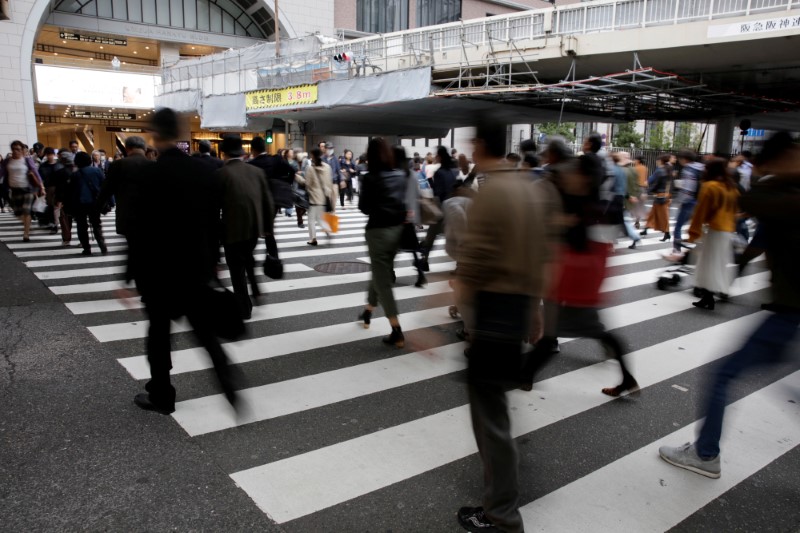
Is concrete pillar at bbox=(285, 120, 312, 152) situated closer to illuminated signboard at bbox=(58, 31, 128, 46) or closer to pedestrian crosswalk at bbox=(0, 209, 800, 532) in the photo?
illuminated signboard at bbox=(58, 31, 128, 46)

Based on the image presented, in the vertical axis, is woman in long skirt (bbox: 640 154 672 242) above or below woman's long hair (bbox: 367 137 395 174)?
below

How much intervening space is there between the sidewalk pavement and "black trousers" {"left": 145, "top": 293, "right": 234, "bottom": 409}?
204 millimetres

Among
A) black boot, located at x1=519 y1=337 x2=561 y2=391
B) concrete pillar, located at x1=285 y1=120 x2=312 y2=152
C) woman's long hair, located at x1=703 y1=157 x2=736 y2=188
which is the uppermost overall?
concrete pillar, located at x1=285 y1=120 x2=312 y2=152

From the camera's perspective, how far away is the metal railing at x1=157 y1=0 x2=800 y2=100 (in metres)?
16.8

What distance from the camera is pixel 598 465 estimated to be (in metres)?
3.49

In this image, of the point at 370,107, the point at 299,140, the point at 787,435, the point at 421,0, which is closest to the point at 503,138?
the point at 787,435

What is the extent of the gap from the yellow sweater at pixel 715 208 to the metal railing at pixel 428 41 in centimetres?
1195

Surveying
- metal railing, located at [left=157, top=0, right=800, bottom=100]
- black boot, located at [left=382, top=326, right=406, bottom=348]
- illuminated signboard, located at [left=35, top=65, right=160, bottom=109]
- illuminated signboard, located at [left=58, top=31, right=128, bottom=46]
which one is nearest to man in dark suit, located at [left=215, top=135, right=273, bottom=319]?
black boot, located at [left=382, top=326, right=406, bottom=348]

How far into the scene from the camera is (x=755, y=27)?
15234mm

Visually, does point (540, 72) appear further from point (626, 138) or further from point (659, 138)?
point (659, 138)

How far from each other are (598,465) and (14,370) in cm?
470

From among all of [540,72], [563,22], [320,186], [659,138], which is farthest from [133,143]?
[659,138]

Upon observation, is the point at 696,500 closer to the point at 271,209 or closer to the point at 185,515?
the point at 185,515

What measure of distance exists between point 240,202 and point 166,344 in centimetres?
214
